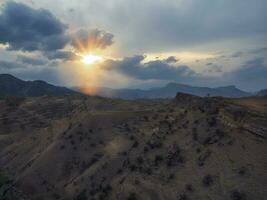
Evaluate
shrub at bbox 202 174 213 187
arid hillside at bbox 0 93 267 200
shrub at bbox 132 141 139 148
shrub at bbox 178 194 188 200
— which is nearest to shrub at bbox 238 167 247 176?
arid hillside at bbox 0 93 267 200

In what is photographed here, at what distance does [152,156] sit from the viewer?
136 ft

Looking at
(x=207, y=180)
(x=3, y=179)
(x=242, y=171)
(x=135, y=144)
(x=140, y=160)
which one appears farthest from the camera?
(x=3, y=179)

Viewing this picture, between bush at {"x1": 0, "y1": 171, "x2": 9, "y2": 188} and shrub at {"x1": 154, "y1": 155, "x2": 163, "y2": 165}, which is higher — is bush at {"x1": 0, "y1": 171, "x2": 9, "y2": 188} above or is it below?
below

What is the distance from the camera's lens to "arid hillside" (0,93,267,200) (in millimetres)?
33219

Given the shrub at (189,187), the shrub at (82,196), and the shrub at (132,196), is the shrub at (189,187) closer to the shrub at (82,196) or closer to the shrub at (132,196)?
the shrub at (132,196)

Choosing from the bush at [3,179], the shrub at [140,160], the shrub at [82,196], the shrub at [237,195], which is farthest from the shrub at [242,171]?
the bush at [3,179]

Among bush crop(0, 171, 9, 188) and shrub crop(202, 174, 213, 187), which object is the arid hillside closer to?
shrub crop(202, 174, 213, 187)

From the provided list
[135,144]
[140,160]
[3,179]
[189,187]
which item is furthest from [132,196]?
[3,179]

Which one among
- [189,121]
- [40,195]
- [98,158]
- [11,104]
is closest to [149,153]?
[189,121]

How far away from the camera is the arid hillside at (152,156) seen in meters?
33.2

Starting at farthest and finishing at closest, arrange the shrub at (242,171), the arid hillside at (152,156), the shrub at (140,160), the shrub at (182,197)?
the shrub at (140,160)
the arid hillside at (152,156)
the shrub at (182,197)
the shrub at (242,171)

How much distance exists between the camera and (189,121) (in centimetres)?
4516

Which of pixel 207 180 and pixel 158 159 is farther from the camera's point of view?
pixel 158 159

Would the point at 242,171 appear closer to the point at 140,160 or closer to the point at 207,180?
the point at 207,180
